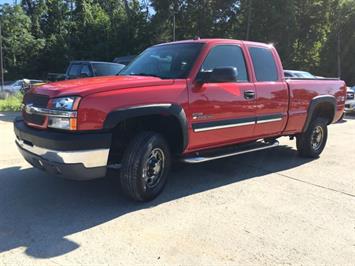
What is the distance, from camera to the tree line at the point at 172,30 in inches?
1537

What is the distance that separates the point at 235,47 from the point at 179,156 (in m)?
1.85

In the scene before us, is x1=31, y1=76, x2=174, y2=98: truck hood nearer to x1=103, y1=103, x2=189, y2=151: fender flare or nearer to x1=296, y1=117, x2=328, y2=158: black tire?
x1=103, y1=103, x2=189, y2=151: fender flare

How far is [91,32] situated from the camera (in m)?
45.3

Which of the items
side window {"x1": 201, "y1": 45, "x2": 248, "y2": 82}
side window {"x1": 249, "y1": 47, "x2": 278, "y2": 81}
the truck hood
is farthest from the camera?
side window {"x1": 249, "y1": 47, "x2": 278, "y2": 81}

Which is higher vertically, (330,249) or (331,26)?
(331,26)

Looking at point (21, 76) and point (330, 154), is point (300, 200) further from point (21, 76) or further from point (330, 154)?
point (21, 76)

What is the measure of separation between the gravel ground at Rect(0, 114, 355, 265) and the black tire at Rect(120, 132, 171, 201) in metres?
0.18

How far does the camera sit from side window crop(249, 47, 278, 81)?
656cm

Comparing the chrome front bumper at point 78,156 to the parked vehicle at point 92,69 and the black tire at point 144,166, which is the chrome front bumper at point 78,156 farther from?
the parked vehicle at point 92,69

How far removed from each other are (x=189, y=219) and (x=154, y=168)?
0.79 metres

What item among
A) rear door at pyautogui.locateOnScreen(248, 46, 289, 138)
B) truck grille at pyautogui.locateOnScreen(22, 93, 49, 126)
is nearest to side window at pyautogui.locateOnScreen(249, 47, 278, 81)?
rear door at pyautogui.locateOnScreen(248, 46, 289, 138)

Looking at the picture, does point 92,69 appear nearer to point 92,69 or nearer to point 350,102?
point 92,69

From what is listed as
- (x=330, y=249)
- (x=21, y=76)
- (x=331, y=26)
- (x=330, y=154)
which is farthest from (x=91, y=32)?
(x=330, y=249)

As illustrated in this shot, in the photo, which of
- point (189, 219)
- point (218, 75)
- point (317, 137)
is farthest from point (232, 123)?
point (317, 137)
